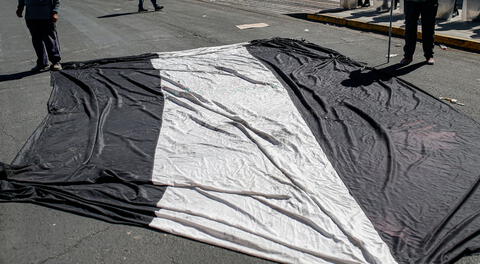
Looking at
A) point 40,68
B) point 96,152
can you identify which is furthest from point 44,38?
point 96,152

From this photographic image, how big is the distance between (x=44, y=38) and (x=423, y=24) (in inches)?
270

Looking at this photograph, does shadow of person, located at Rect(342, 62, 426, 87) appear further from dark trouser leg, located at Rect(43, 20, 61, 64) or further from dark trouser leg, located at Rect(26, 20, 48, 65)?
dark trouser leg, located at Rect(26, 20, 48, 65)

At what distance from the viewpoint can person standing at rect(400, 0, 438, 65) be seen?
7.74m

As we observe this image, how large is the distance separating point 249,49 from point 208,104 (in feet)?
10.3

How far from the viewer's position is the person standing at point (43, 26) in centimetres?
815

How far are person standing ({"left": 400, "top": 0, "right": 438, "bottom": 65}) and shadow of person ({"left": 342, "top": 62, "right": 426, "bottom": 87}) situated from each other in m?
0.20

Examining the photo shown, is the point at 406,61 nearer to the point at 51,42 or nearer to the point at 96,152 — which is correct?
the point at 96,152

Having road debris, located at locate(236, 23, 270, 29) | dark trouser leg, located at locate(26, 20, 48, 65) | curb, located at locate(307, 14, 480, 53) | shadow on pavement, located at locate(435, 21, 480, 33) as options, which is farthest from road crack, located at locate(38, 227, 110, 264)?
road debris, located at locate(236, 23, 270, 29)

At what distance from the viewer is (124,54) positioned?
9844 mm

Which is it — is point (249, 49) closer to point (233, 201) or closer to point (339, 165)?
point (339, 165)

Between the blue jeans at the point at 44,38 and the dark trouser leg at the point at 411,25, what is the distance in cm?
644

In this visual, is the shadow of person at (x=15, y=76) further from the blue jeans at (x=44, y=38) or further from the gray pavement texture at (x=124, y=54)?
the blue jeans at (x=44, y=38)

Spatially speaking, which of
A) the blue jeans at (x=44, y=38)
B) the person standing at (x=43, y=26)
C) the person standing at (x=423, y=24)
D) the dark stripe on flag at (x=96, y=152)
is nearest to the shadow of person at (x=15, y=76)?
the person standing at (x=43, y=26)

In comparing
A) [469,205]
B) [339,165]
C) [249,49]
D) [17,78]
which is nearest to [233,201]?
[339,165]
